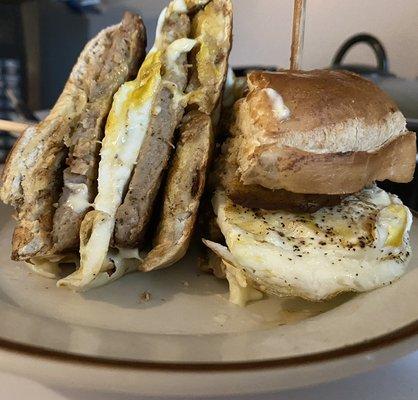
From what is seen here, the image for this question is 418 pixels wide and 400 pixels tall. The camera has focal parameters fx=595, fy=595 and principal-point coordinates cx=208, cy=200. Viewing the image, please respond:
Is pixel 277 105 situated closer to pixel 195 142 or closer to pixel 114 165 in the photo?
pixel 195 142

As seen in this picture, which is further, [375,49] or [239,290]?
[375,49]

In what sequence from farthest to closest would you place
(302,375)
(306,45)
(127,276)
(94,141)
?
(306,45)
(127,276)
(94,141)
(302,375)

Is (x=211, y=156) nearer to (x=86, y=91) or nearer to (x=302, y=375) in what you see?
(x=86, y=91)

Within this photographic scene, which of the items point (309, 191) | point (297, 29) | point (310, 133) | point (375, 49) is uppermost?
point (297, 29)

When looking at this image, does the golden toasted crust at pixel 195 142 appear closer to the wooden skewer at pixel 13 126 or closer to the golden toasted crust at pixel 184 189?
the golden toasted crust at pixel 184 189

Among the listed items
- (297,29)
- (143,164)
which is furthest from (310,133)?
(297,29)

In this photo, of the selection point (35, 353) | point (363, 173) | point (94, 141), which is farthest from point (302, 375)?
point (94, 141)

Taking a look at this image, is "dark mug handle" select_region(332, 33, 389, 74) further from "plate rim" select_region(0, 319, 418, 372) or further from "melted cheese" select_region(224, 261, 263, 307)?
"plate rim" select_region(0, 319, 418, 372)
